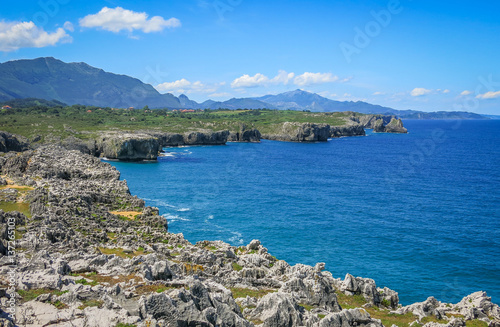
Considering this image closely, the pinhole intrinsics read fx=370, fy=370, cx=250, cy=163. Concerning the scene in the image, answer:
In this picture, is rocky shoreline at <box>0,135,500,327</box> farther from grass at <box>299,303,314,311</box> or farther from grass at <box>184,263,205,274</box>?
grass at <box>299,303,314,311</box>

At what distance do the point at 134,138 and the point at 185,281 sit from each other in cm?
12081

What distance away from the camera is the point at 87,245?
117ft

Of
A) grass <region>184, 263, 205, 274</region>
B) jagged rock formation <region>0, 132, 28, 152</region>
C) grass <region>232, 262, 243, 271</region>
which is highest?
jagged rock formation <region>0, 132, 28, 152</region>

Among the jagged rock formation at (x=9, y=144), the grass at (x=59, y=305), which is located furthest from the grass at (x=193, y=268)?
the jagged rock formation at (x=9, y=144)

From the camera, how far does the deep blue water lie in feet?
168

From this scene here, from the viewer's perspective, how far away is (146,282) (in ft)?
81.6

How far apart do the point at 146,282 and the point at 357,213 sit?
192 feet

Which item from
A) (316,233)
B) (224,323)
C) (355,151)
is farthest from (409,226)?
(355,151)

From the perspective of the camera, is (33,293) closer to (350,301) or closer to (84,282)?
(84,282)

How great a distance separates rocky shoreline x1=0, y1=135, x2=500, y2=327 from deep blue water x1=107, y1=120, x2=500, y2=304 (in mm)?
14399

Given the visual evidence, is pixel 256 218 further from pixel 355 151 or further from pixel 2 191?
pixel 355 151

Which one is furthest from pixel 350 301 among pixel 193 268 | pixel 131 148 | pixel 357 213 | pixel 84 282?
pixel 131 148

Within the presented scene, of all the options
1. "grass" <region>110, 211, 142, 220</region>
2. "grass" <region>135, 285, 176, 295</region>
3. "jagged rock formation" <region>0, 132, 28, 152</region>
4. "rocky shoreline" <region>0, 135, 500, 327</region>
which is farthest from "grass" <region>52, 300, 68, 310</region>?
"jagged rock formation" <region>0, 132, 28, 152</region>

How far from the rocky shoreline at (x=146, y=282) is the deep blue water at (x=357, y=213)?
47.2 ft
